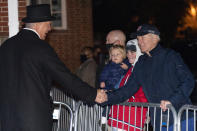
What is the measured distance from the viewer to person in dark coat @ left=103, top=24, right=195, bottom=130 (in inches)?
183

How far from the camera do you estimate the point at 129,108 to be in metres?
5.12

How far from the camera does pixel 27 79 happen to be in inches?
173

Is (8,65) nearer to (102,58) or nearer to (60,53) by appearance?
(102,58)

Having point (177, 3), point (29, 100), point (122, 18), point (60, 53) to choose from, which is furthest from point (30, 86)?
point (122, 18)

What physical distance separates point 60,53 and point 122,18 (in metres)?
17.0

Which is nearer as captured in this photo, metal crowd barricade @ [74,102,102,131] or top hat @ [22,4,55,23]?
top hat @ [22,4,55,23]

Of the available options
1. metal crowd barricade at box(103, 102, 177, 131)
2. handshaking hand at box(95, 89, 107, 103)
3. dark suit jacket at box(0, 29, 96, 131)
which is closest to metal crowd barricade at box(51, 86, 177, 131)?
metal crowd barricade at box(103, 102, 177, 131)

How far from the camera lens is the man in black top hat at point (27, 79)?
14.4 feet

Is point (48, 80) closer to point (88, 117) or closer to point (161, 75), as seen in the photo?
point (88, 117)

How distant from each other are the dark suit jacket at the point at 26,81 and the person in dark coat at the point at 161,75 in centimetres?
107

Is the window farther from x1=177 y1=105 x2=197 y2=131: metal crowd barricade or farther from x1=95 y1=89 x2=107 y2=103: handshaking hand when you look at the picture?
x1=177 y1=105 x2=197 y2=131: metal crowd barricade

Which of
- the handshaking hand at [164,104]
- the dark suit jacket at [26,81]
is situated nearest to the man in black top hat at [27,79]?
the dark suit jacket at [26,81]

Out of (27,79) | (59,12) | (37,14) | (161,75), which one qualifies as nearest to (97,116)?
(161,75)

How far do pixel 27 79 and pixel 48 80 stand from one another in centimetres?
29
